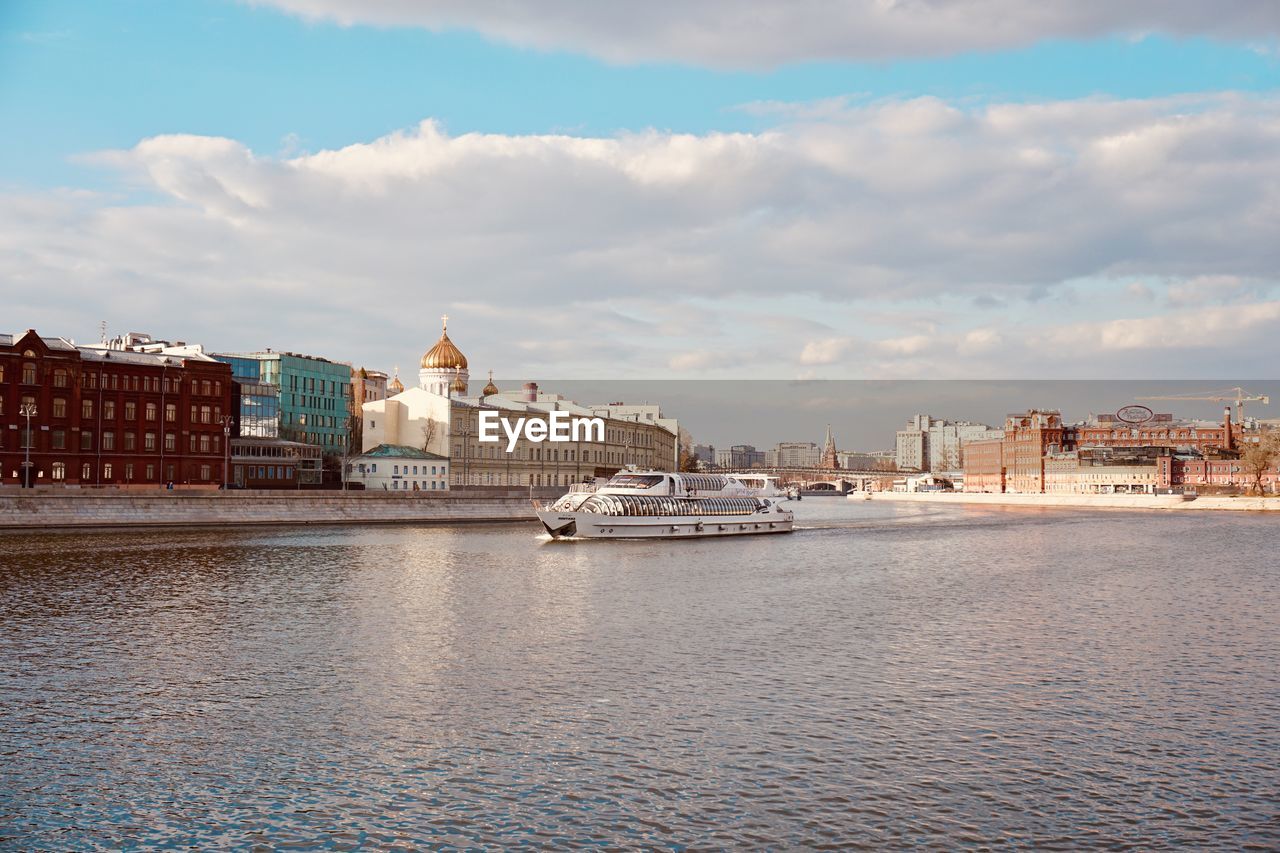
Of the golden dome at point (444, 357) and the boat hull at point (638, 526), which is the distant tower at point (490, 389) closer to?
the golden dome at point (444, 357)

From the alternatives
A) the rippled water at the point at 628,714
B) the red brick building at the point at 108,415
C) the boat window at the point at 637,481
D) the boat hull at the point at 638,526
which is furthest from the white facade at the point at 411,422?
the rippled water at the point at 628,714

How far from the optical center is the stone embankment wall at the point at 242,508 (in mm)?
73938

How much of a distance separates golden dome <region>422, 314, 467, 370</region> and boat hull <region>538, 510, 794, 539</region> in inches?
2821

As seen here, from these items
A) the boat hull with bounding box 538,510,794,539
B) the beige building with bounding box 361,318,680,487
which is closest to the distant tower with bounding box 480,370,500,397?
the beige building with bounding box 361,318,680,487

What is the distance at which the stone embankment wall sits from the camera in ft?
243

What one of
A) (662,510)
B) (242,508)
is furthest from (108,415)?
(662,510)

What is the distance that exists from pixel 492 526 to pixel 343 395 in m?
66.0

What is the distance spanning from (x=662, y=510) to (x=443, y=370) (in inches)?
3009

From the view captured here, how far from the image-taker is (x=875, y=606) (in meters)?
40.2

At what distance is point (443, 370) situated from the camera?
152 meters

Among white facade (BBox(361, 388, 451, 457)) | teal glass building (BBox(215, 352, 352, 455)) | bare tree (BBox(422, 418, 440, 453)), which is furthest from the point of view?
teal glass building (BBox(215, 352, 352, 455))

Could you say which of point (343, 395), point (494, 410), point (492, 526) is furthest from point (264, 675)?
point (343, 395)

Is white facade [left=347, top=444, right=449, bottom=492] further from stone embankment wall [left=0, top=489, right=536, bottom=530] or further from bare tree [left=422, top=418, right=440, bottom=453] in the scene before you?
stone embankment wall [left=0, top=489, right=536, bottom=530]

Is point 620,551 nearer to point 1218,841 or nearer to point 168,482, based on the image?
point 168,482
